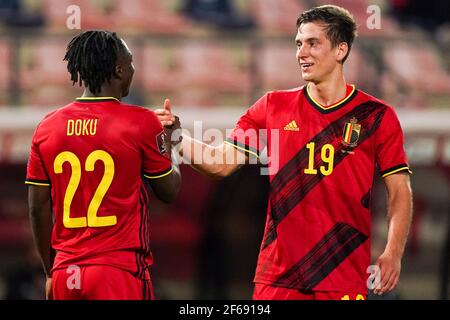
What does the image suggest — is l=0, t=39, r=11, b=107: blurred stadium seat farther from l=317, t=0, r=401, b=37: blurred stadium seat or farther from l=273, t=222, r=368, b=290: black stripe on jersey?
l=273, t=222, r=368, b=290: black stripe on jersey

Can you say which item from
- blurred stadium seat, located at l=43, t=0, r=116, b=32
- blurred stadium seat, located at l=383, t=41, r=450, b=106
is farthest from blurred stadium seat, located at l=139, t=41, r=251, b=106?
blurred stadium seat, located at l=383, t=41, r=450, b=106

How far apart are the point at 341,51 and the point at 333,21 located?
15 centimetres

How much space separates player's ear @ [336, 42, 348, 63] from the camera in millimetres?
4812

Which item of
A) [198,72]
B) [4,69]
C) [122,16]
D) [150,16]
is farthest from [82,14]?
[4,69]

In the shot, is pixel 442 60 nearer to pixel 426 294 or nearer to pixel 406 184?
pixel 426 294

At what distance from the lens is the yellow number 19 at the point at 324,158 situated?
4.71 meters

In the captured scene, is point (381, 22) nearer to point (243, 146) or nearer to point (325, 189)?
point (243, 146)

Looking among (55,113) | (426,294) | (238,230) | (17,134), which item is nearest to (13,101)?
(17,134)

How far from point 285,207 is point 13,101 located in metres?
7.29

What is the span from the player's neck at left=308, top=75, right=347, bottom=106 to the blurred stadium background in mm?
5898

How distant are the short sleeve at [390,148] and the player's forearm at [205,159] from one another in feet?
2.39

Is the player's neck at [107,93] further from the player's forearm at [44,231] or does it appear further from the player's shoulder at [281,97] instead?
the player's shoulder at [281,97]

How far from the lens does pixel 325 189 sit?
4668 millimetres

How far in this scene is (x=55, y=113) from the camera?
14.3 ft
